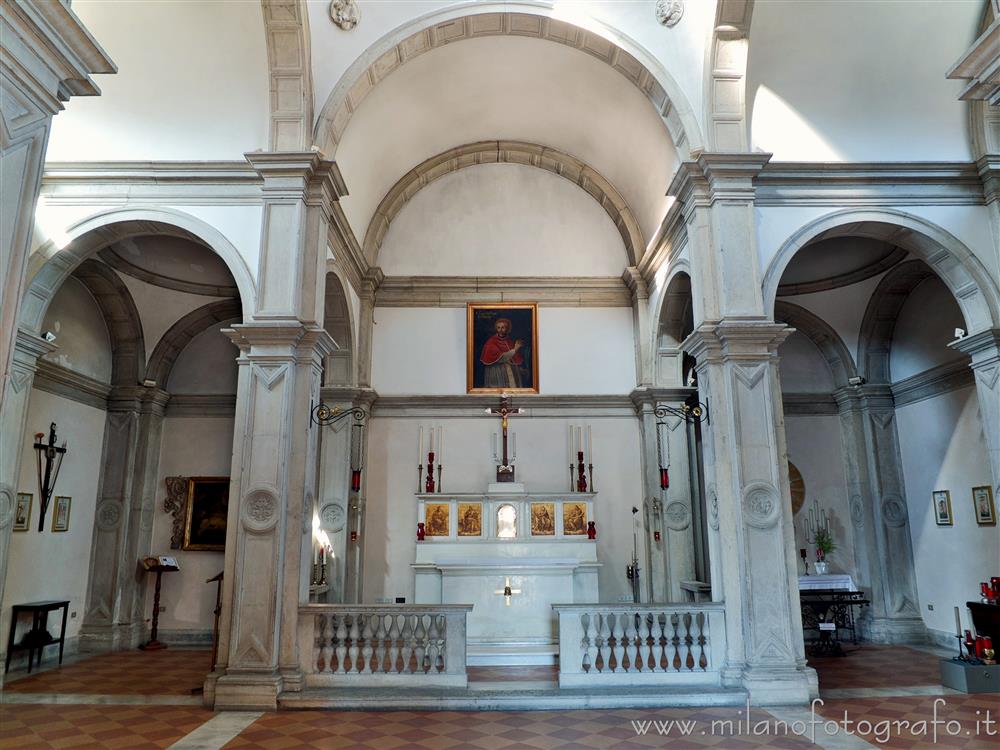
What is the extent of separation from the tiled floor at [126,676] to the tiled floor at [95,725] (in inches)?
28.6

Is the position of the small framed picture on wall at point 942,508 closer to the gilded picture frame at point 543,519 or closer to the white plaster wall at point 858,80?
the white plaster wall at point 858,80

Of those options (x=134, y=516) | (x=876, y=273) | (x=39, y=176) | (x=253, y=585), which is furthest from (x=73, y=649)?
(x=876, y=273)

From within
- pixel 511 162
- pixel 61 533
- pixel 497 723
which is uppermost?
pixel 511 162

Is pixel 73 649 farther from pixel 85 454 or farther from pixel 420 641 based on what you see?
pixel 420 641

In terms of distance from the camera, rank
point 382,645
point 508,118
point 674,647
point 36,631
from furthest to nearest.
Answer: point 508,118, point 36,631, point 674,647, point 382,645

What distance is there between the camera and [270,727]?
21.4 feet

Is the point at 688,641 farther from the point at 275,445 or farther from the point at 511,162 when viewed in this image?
the point at 511,162

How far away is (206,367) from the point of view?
12.4m

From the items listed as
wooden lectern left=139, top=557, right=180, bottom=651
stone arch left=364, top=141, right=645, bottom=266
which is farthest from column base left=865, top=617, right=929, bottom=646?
wooden lectern left=139, top=557, right=180, bottom=651

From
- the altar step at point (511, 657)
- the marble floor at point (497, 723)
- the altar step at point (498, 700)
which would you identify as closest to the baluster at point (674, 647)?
the altar step at point (498, 700)

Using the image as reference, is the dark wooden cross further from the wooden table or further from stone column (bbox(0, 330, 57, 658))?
stone column (bbox(0, 330, 57, 658))

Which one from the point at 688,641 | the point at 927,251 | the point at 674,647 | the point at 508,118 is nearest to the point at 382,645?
the point at 674,647

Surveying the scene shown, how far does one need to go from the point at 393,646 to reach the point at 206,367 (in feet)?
22.5

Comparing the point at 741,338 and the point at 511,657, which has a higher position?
the point at 741,338
